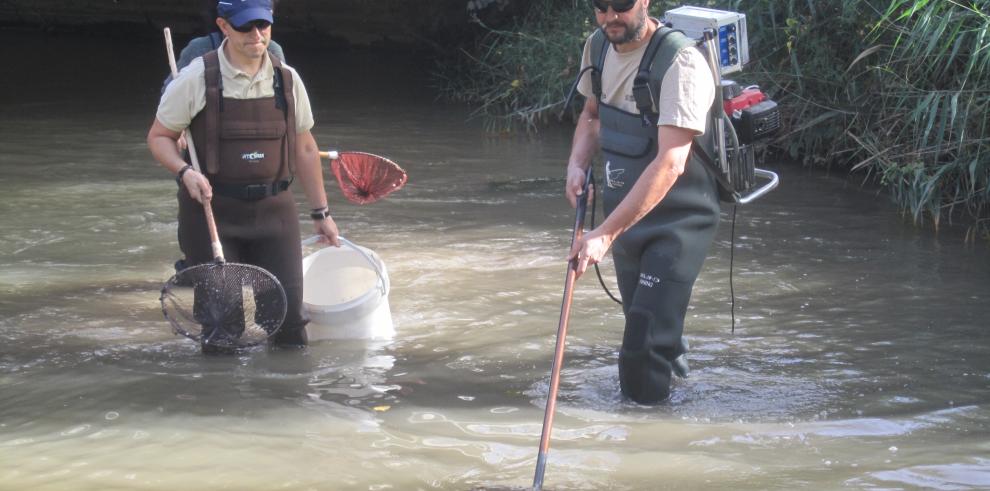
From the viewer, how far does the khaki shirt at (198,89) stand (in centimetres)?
486

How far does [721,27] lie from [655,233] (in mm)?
1180

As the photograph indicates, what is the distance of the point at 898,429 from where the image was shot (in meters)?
4.62

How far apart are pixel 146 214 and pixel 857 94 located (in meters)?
5.29

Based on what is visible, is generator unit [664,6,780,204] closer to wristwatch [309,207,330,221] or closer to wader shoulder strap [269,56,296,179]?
wader shoulder strap [269,56,296,179]

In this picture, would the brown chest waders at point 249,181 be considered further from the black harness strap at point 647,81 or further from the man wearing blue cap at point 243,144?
the black harness strap at point 647,81

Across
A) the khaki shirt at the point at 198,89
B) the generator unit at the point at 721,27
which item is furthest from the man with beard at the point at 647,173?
the khaki shirt at the point at 198,89

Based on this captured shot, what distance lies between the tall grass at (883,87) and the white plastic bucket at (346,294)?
3.69 m

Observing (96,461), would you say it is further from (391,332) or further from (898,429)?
(898,429)

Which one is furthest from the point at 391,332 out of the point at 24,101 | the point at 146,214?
the point at 24,101

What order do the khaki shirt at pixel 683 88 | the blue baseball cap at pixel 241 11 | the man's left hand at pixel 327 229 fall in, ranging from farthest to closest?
1. the man's left hand at pixel 327 229
2. the blue baseball cap at pixel 241 11
3. the khaki shirt at pixel 683 88

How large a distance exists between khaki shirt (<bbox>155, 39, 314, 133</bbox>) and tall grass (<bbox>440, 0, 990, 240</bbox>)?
14.0ft

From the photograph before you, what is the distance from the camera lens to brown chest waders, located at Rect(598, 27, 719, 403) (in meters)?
4.38

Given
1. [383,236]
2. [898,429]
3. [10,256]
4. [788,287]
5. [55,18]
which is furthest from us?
[55,18]

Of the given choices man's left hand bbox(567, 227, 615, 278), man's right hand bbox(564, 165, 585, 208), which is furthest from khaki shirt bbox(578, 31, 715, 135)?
man's left hand bbox(567, 227, 615, 278)
